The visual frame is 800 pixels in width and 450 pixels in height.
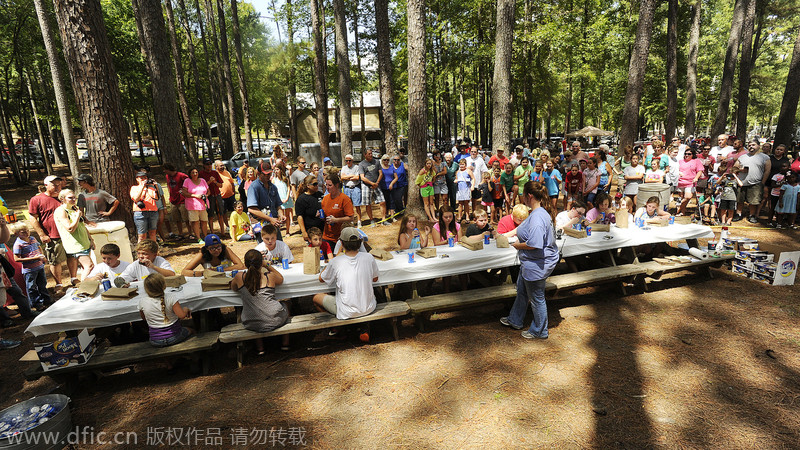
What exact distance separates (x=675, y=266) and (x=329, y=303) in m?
5.35

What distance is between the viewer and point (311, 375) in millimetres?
4355

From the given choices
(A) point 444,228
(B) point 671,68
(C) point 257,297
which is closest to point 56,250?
(C) point 257,297

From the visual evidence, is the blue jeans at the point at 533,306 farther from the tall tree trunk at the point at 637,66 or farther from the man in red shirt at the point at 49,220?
the tall tree trunk at the point at 637,66

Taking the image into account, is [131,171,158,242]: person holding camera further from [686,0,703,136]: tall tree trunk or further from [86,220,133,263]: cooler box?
[686,0,703,136]: tall tree trunk

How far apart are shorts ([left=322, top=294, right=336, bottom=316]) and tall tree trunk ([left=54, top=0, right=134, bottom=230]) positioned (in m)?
5.81

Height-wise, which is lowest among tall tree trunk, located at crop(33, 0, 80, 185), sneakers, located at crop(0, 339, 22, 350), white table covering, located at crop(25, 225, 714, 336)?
sneakers, located at crop(0, 339, 22, 350)

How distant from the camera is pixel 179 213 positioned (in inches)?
388

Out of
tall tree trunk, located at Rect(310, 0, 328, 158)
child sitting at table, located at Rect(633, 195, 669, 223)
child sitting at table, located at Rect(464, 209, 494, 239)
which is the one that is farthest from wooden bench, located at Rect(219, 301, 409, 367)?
tall tree trunk, located at Rect(310, 0, 328, 158)

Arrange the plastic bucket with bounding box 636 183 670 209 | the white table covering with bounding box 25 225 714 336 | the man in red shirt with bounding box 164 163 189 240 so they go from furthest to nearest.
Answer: the man in red shirt with bounding box 164 163 189 240 < the plastic bucket with bounding box 636 183 670 209 < the white table covering with bounding box 25 225 714 336

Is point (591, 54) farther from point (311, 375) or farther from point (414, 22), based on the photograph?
point (311, 375)

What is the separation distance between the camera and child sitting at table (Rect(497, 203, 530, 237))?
5.81m

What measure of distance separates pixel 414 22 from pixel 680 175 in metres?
7.58

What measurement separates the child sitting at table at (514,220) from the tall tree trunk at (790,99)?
1198cm

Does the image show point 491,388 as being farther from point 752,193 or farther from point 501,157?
point 752,193
